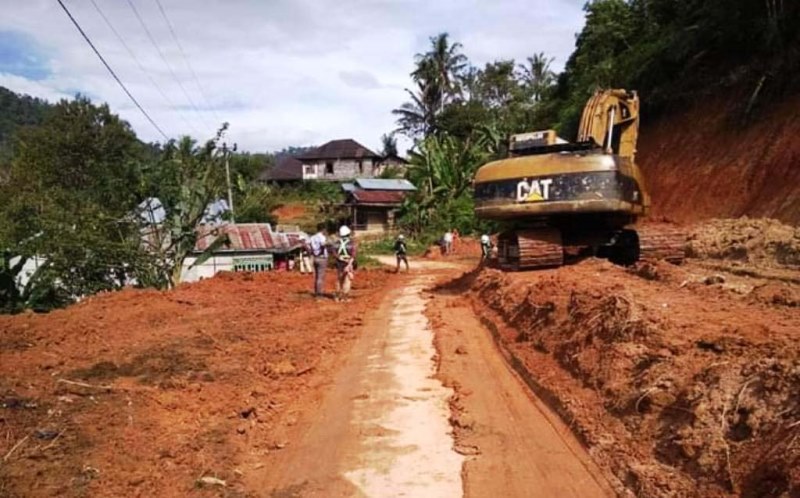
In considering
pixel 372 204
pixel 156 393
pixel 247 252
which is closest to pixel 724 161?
pixel 156 393

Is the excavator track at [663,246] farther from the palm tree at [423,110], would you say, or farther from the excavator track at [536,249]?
the palm tree at [423,110]

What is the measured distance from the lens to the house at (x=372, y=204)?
5184cm

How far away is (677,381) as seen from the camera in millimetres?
4957

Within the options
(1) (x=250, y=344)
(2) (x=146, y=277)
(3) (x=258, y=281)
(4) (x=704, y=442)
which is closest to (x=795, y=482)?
(4) (x=704, y=442)

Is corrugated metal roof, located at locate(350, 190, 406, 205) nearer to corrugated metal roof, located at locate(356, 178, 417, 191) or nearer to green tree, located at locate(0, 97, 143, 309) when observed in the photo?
corrugated metal roof, located at locate(356, 178, 417, 191)

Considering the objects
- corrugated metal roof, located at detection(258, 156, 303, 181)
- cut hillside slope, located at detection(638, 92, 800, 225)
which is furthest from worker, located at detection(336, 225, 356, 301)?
corrugated metal roof, located at detection(258, 156, 303, 181)

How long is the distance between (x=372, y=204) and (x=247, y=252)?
25.2 metres

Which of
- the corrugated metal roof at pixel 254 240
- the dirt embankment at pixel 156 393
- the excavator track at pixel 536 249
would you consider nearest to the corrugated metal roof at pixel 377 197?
the corrugated metal roof at pixel 254 240

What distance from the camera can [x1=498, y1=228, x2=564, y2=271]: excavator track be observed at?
1145cm

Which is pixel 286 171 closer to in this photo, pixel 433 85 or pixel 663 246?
pixel 433 85

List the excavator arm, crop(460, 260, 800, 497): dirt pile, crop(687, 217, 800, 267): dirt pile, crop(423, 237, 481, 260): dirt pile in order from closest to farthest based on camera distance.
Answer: crop(460, 260, 800, 497): dirt pile → crop(687, 217, 800, 267): dirt pile → the excavator arm → crop(423, 237, 481, 260): dirt pile

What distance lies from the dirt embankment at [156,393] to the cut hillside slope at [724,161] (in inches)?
374

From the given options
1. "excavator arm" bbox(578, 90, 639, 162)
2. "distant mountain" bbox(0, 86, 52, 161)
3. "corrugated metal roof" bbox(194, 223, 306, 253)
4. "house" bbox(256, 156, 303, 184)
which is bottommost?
"corrugated metal roof" bbox(194, 223, 306, 253)

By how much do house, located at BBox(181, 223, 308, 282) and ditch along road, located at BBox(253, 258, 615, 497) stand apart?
59.6 feet
